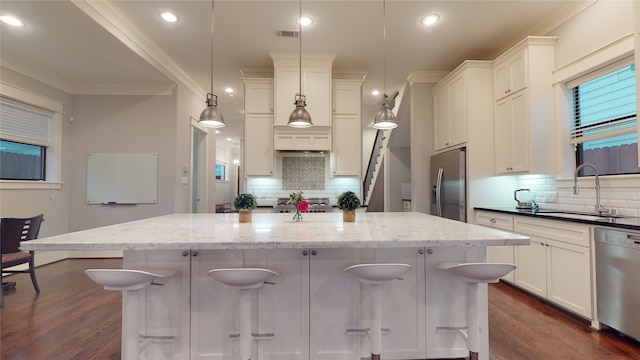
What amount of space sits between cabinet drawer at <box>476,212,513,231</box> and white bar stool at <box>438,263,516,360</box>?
6.26ft

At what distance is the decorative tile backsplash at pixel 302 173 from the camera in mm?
4777

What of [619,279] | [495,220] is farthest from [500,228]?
[619,279]

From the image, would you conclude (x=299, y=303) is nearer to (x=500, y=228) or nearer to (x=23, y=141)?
(x=500, y=228)

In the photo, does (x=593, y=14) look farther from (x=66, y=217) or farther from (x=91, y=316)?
(x=66, y=217)

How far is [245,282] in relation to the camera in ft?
4.89

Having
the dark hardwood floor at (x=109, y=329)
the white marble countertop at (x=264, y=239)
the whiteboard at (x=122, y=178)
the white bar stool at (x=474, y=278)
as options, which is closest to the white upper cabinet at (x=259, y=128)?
the whiteboard at (x=122, y=178)

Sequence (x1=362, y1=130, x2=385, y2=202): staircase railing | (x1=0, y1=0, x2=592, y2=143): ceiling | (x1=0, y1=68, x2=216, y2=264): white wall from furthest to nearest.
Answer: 1. (x1=362, y1=130, x2=385, y2=202): staircase railing
2. (x1=0, y1=68, x2=216, y2=264): white wall
3. (x1=0, y1=0, x2=592, y2=143): ceiling

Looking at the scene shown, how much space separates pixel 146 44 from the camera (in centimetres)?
367

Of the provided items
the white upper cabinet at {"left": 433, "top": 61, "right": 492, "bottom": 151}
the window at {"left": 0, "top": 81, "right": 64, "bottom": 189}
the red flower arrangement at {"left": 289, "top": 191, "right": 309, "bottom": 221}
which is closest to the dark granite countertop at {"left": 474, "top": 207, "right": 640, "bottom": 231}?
the white upper cabinet at {"left": 433, "top": 61, "right": 492, "bottom": 151}

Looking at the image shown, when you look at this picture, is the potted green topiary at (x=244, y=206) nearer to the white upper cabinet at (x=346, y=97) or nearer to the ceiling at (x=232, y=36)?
the ceiling at (x=232, y=36)

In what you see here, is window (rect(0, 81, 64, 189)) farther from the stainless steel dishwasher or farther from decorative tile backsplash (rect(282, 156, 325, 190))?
the stainless steel dishwasher

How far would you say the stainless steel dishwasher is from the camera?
2.01 m

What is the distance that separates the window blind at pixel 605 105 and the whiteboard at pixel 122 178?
582 centimetres

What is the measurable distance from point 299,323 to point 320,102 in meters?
3.07
